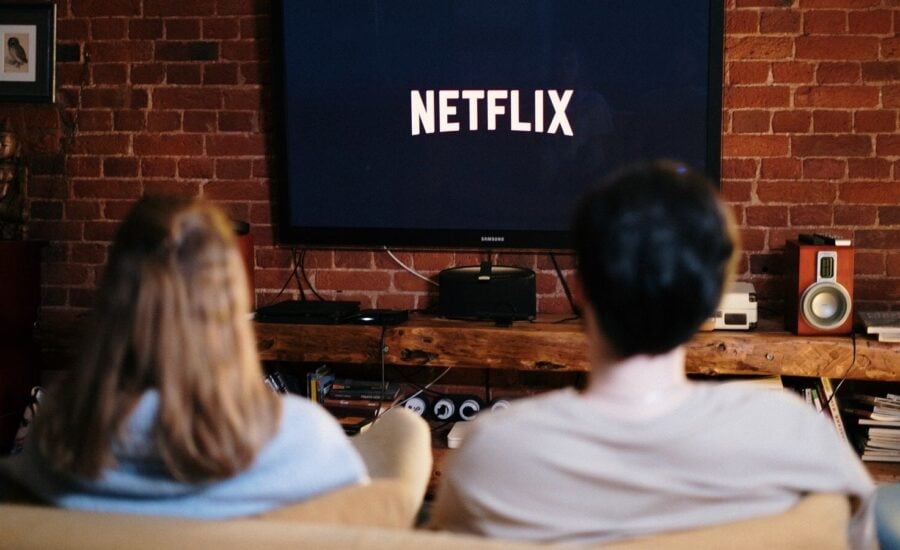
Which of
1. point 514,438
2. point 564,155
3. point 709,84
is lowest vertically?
point 514,438

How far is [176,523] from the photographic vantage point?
42.4 inches

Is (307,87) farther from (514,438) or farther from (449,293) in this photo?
(514,438)

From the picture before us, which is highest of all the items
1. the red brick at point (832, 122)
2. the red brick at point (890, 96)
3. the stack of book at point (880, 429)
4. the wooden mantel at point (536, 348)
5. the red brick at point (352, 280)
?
the red brick at point (890, 96)

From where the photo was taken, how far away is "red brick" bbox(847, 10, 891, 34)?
134 inches

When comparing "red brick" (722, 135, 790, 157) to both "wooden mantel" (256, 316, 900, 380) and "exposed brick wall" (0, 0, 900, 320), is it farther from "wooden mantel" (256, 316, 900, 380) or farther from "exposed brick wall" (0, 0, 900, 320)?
"wooden mantel" (256, 316, 900, 380)

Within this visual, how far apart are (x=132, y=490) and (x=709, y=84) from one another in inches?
106

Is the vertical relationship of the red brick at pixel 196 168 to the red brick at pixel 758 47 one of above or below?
below

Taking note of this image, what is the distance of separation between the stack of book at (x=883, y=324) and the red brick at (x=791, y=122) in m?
0.69

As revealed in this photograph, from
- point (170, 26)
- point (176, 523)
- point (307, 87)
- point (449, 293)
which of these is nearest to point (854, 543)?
point (176, 523)

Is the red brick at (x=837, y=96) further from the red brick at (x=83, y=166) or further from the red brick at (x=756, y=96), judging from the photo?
the red brick at (x=83, y=166)

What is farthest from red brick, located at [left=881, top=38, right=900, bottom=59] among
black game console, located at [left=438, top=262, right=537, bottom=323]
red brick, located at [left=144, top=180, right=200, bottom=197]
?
red brick, located at [left=144, top=180, right=200, bottom=197]

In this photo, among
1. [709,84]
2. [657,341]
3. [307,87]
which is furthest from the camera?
[307,87]

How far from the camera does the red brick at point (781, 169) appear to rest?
3.48 m

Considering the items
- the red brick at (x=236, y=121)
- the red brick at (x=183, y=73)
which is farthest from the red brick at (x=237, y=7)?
the red brick at (x=236, y=121)
